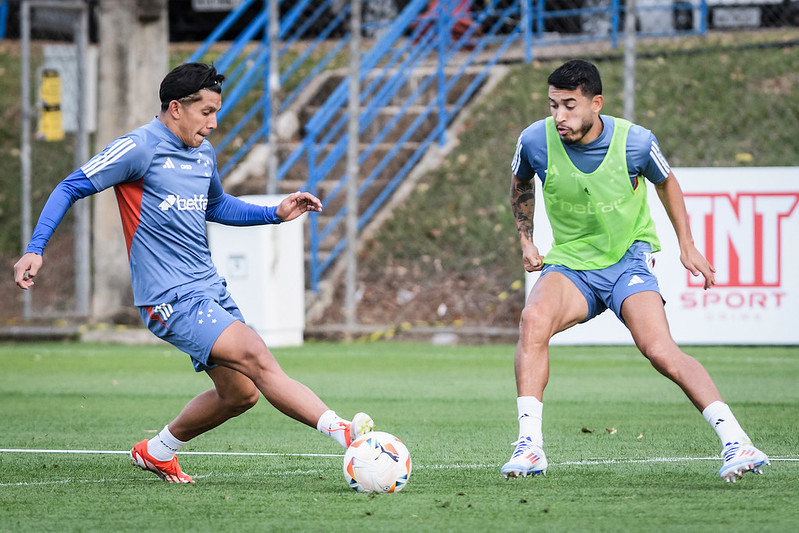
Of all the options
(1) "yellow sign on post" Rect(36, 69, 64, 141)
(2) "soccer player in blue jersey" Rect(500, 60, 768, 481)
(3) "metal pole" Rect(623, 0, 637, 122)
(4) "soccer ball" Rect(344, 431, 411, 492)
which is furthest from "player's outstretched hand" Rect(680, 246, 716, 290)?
(1) "yellow sign on post" Rect(36, 69, 64, 141)

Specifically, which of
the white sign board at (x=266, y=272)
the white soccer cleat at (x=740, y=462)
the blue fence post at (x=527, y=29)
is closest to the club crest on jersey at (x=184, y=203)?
the white soccer cleat at (x=740, y=462)

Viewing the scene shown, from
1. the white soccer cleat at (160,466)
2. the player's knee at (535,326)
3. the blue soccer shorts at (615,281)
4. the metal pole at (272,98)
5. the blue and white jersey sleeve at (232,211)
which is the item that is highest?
the metal pole at (272,98)

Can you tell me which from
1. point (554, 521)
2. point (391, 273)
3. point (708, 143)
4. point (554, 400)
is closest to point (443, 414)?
point (554, 400)

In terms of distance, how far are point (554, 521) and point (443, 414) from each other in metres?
3.92

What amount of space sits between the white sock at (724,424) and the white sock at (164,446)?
238cm

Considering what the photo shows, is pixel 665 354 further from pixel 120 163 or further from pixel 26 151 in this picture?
pixel 26 151

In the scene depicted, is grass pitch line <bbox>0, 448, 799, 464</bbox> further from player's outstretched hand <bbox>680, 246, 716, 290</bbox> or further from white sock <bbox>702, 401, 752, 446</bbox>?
player's outstretched hand <bbox>680, 246, 716, 290</bbox>

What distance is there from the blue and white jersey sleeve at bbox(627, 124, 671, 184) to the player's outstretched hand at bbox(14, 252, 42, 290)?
2734 millimetres

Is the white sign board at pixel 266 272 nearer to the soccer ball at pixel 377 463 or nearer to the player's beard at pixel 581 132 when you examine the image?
the player's beard at pixel 581 132

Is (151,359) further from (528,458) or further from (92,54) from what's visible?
(528,458)

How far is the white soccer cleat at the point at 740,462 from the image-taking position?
5.30 meters

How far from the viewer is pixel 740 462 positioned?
5305 millimetres

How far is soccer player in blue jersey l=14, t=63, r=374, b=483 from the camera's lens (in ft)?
17.8

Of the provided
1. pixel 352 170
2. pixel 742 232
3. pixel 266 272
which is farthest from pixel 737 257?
pixel 266 272
